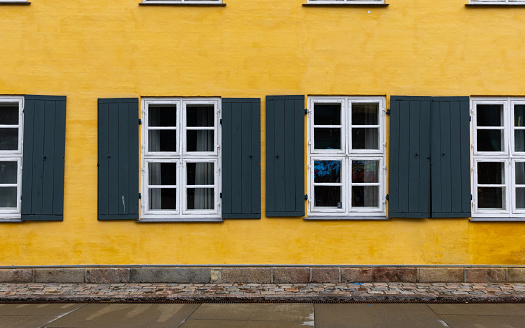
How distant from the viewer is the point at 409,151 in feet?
24.4

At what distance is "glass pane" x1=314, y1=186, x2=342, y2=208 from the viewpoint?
24.9ft

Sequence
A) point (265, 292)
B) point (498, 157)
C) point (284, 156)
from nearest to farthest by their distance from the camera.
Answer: point (265, 292), point (284, 156), point (498, 157)

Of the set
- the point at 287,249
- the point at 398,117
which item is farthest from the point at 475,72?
the point at 287,249

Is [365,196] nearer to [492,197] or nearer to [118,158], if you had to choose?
[492,197]

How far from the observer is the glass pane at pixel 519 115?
757 centimetres

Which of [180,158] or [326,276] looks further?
[180,158]

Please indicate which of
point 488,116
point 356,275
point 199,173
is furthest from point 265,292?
point 488,116

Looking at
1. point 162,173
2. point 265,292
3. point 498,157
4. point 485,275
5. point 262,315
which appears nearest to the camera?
point 262,315

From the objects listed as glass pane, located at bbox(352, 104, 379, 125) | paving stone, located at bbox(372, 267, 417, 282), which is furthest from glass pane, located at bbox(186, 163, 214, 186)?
paving stone, located at bbox(372, 267, 417, 282)

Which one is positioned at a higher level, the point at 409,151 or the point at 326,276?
the point at 409,151

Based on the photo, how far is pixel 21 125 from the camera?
7516 millimetres

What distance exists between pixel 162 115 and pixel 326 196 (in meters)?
2.79

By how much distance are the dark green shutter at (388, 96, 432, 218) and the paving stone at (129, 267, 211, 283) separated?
3.00 m

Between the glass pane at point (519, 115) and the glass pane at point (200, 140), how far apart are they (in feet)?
15.1
